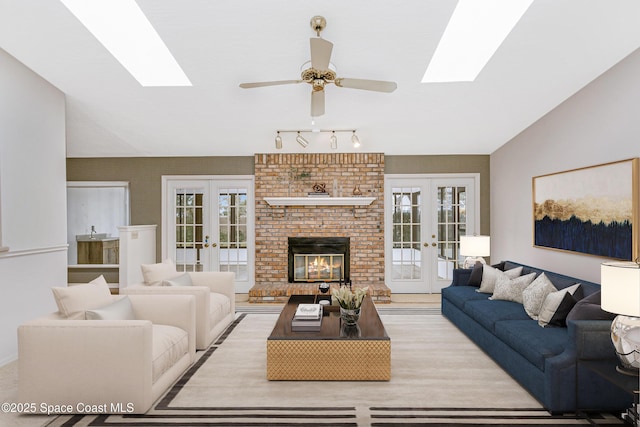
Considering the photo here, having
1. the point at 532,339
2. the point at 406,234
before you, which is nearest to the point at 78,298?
the point at 532,339

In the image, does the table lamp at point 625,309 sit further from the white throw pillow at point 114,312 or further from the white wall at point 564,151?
the white throw pillow at point 114,312

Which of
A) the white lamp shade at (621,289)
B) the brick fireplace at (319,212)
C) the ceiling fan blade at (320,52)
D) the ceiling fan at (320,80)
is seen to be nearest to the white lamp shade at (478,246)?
the brick fireplace at (319,212)

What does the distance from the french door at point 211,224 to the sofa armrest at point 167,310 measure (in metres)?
3.16

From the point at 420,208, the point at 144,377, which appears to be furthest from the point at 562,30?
the point at 144,377

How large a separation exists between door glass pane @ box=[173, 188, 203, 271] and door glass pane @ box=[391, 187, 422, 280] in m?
3.39

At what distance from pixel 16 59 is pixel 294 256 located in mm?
4301

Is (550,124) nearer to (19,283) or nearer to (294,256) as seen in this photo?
(294,256)

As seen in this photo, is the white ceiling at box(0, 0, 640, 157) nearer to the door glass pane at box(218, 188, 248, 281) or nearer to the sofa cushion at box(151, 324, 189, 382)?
the door glass pane at box(218, 188, 248, 281)

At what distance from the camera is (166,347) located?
288 cm

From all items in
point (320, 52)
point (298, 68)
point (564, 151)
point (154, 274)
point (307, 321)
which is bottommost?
point (307, 321)

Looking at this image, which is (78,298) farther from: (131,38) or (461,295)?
(461,295)

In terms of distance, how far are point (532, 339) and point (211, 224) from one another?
201 inches

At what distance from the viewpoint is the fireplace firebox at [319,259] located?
20.7 ft

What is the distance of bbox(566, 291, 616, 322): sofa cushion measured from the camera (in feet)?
8.68
